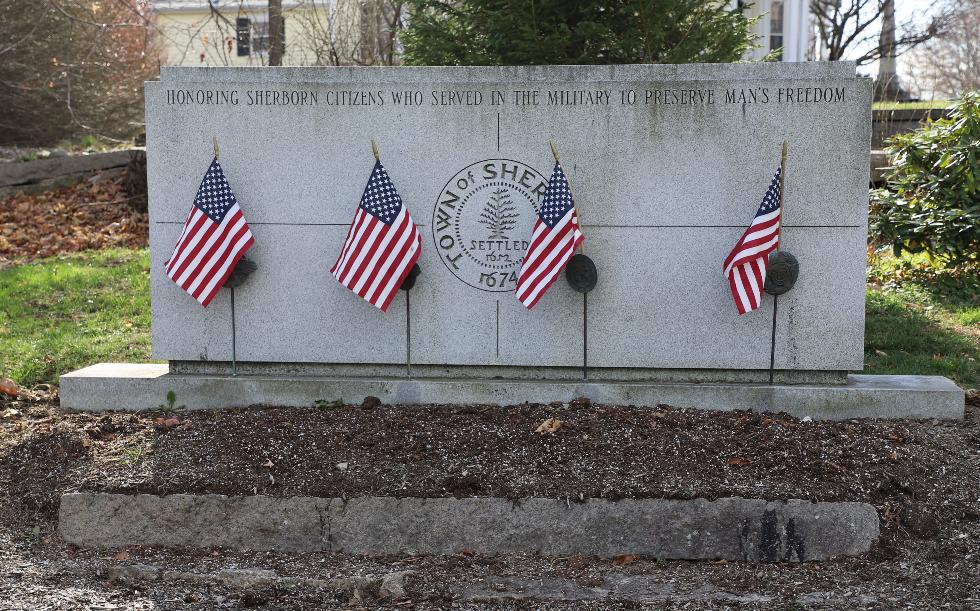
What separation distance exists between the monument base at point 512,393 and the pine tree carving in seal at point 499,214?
0.95 m

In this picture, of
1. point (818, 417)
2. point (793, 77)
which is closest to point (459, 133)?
point (793, 77)

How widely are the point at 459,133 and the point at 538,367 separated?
5.09ft

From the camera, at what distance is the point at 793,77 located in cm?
648

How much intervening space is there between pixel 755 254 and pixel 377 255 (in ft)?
7.39

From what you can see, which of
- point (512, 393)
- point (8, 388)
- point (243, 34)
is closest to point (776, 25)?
point (243, 34)

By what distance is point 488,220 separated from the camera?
265 inches

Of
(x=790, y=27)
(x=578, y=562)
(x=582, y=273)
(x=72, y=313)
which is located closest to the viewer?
(x=578, y=562)

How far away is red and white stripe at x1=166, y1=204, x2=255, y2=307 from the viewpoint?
667 cm

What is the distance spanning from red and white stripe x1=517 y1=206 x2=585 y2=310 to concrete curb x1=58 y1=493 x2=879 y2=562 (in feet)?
5.19

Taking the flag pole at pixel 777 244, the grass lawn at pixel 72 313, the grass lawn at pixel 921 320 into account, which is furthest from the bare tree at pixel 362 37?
the flag pole at pixel 777 244

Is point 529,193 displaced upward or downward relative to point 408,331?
upward

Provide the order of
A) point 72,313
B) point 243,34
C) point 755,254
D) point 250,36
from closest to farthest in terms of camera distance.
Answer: point 755,254
point 72,313
point 243,34
point 250,36

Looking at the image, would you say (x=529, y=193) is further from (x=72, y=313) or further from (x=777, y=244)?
(x=72, y=313)

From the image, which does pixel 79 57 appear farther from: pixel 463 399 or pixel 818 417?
pixel 818 417
